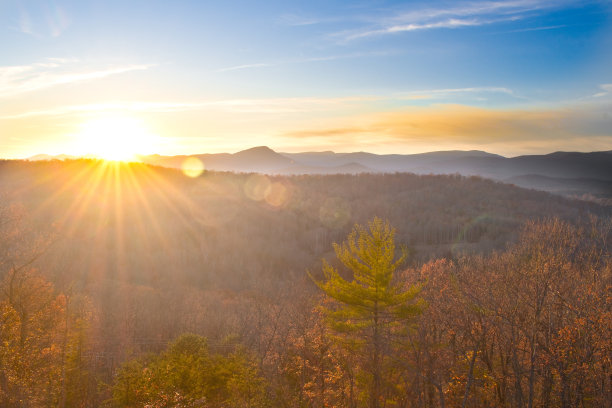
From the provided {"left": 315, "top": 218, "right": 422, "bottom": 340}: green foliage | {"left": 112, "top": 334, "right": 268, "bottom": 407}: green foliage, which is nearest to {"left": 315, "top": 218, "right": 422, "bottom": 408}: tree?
{"left": 315, "top": 218, "right": 422, "bottom": 340}: green foliage

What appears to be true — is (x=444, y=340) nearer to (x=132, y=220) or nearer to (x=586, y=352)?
(x=586, y=352)

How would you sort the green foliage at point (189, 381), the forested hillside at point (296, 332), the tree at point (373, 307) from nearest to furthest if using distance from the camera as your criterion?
the forested hillside at point (296, 332) → the green foliage at point (189, 381) → the tree at point (373, 307)

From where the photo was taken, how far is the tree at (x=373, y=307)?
25375mm

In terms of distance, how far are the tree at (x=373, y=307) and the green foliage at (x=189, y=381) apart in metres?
6.54

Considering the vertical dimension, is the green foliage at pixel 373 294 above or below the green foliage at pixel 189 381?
above

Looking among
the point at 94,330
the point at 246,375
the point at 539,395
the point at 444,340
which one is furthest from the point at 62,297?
the point at 539,395

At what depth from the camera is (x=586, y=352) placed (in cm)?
1950

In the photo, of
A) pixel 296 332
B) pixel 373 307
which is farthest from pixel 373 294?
pixel 296 332

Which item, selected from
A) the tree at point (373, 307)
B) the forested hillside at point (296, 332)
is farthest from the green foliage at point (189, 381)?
the tree at point (373, 307)

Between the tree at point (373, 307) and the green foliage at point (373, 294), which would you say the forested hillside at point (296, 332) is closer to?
the tree at point (373, 307)

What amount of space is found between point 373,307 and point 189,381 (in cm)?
1190

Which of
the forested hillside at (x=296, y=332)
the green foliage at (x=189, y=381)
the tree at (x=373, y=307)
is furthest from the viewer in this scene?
the tree at (x=373, y=307)

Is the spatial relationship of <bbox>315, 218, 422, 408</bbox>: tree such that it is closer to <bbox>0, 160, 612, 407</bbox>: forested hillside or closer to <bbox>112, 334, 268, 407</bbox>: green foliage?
<bbox>0, 160, 612, 407</bbox>: forested hillside

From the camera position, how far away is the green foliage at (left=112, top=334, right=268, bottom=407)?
23.7m
